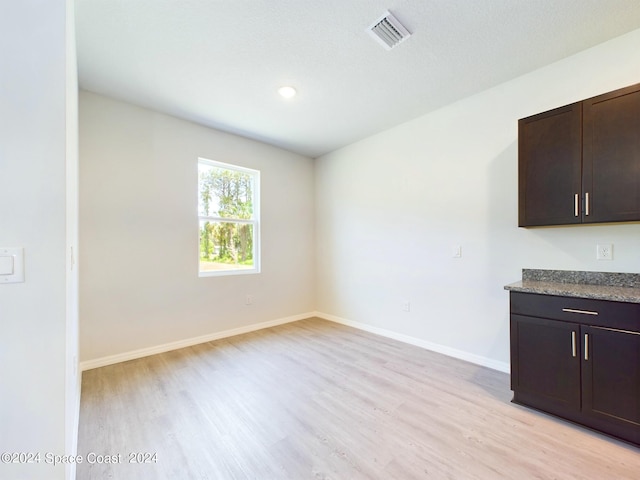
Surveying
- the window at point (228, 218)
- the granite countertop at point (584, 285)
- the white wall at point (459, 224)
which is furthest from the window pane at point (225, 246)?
the granite countertop at point (584, 285)

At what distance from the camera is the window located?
139 inches

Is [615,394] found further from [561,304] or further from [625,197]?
[625,197]

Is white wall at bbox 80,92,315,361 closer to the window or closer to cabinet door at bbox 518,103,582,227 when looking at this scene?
the window

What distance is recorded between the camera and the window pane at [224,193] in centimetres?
355

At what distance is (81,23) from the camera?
1.89 metres

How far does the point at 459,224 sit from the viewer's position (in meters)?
2.94

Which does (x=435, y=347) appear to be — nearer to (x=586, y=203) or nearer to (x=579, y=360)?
(x=579, y=360)

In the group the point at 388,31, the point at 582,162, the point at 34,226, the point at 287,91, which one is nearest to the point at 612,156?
the point at 582,162

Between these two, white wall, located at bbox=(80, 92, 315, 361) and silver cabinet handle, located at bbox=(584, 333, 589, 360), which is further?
white wall, located at bbox=(80, 92, 315, 361)

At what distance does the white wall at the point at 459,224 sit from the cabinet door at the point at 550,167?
324 mm

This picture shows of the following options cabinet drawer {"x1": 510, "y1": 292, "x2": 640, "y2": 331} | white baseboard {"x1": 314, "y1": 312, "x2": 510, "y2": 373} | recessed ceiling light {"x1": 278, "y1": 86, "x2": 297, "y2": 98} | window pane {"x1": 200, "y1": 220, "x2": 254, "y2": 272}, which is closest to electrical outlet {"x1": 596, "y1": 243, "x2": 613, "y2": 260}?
cabinet drawer {"x1": 510, "y1": 292, "x2": 640, "y2": 331}

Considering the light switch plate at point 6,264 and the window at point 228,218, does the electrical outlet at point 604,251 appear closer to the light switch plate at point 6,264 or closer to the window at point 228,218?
the light switch plate at point 6,264

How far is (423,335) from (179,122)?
3.77 m

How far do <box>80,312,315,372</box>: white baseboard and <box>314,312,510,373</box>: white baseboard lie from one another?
3.36 feet
